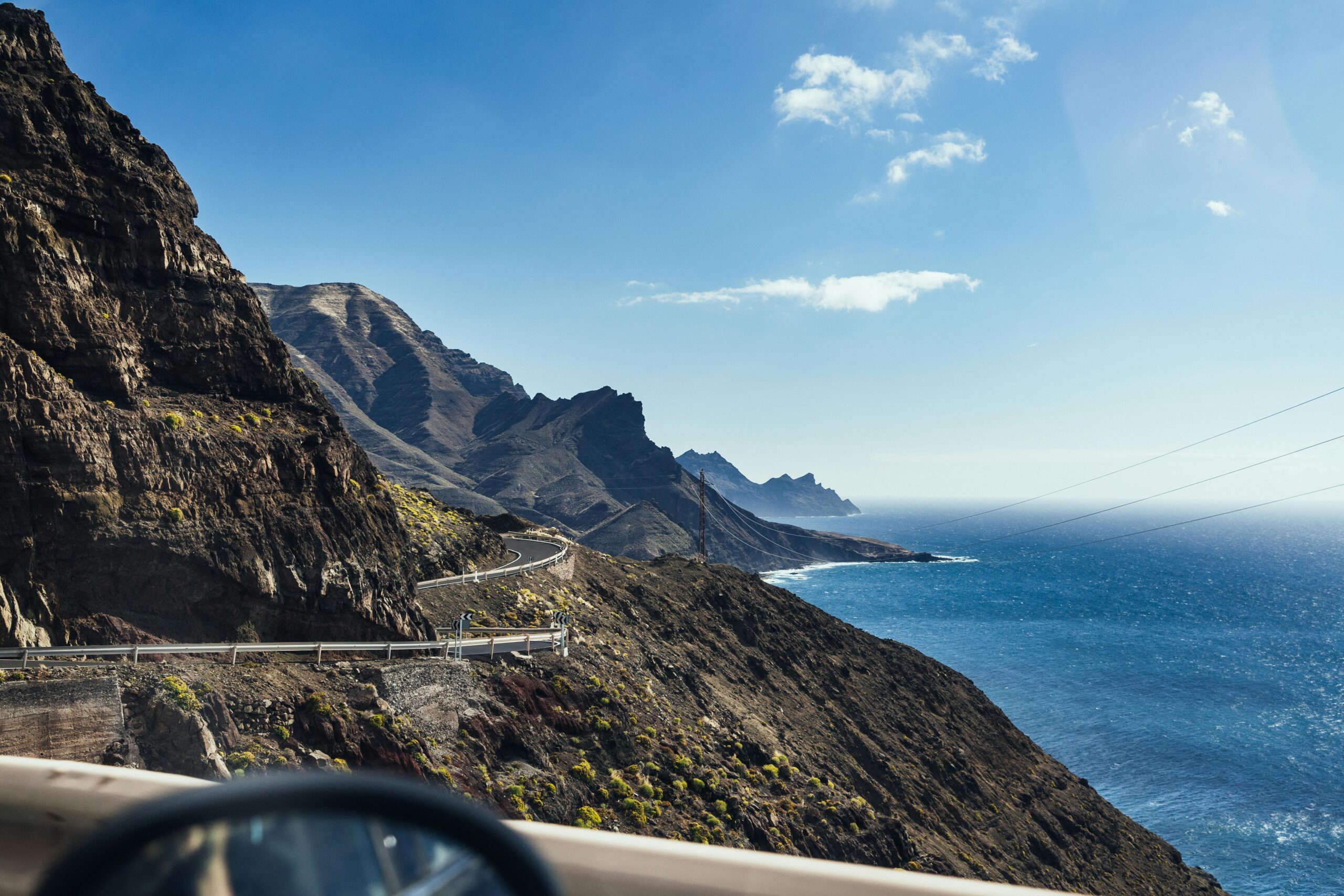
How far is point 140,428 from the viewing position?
21.2 metres

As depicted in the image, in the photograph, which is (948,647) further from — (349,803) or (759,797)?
(349,803)

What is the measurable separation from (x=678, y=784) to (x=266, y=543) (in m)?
15.4

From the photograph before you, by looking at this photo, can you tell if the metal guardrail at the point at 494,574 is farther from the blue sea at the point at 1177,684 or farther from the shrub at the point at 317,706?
the blue sea at the point at 1177,684

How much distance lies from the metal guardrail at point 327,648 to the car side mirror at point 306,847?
19.6 metres

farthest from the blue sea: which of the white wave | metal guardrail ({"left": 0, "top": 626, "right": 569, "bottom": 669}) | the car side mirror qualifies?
the car side mirror

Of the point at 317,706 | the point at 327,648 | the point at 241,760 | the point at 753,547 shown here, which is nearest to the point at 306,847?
the point at 241,760

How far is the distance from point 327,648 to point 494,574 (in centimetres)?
1455

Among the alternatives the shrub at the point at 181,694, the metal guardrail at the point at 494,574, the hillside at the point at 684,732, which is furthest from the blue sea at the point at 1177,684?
the shrub at the point at 181,694

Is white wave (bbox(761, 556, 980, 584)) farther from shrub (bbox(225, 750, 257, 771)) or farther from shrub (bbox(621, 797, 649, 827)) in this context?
shrub (bbox(225, 750, 257, 771))

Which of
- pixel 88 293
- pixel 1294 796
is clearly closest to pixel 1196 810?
pixel 1294 796

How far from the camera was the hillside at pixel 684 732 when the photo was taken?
18453mm

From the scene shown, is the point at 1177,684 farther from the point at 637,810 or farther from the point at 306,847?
the point at 306,847

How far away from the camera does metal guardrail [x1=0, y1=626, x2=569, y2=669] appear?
1711 centimetres

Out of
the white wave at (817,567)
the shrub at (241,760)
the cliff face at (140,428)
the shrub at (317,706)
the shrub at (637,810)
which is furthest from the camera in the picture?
→ the white wave at (817,567)
